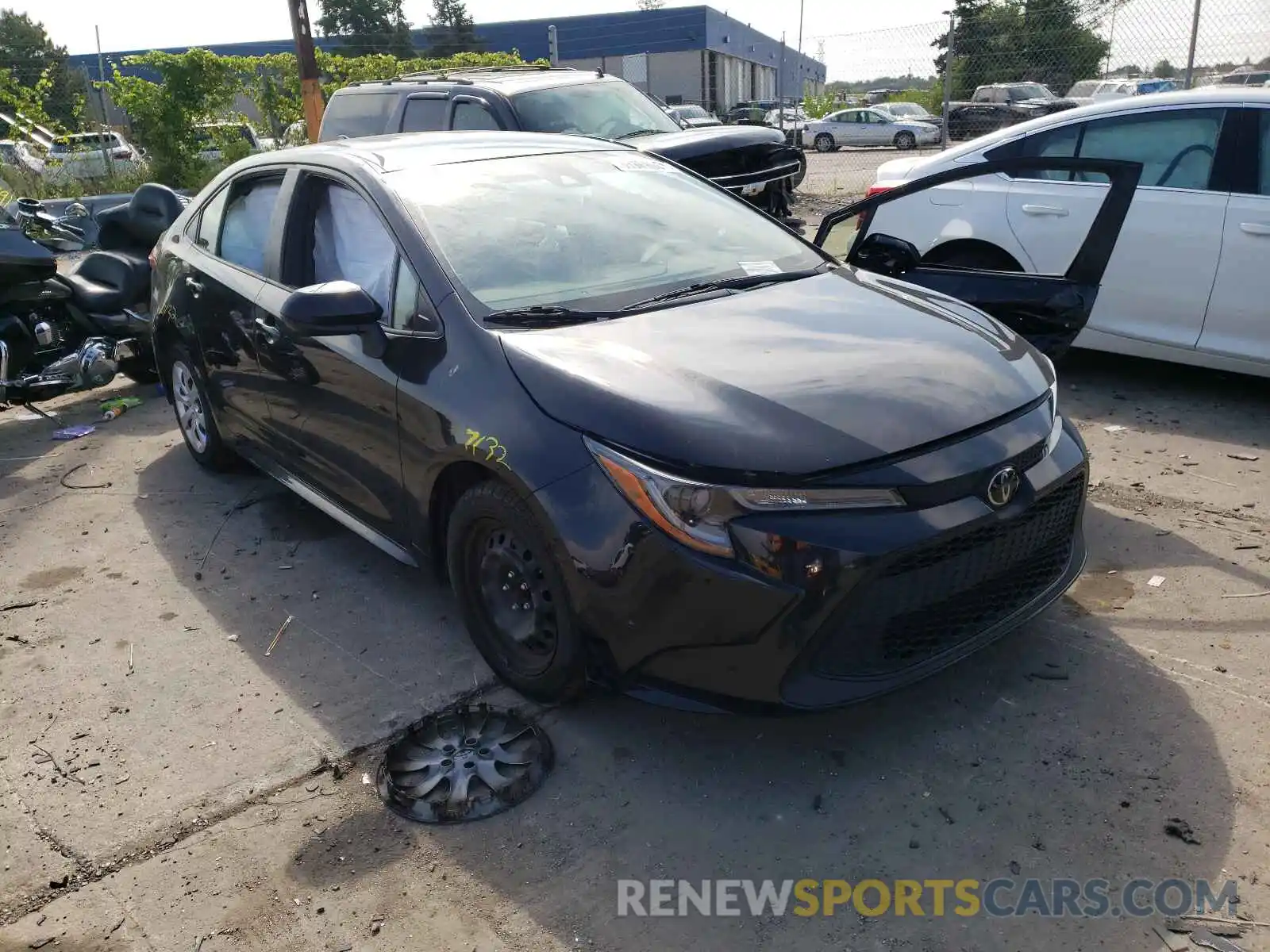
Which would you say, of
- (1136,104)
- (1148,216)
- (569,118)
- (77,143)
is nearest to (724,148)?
(569,118)

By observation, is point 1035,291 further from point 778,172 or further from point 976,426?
point 778,172

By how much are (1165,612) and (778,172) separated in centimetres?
645

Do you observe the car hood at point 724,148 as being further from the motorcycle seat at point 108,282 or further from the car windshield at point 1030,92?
the car windshield at point 1030,92

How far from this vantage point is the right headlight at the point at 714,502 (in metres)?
2.50

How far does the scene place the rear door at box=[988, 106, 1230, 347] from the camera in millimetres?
5254

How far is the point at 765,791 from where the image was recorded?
278 centimetres

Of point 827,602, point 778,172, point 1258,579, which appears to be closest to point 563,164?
A: point 827,602

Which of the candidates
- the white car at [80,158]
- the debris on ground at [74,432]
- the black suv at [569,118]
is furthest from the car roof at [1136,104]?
the white car at [80,158]

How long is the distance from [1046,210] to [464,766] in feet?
15.2

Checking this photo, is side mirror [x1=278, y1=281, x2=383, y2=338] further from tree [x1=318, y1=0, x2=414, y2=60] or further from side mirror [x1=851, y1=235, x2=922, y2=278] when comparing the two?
tree [x1=318, y1=0, x2=414, y2=60]

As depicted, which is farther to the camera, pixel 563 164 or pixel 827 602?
pixel 563 164

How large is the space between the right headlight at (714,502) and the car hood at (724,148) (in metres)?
6.12

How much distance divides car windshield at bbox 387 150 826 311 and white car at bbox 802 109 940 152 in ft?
103

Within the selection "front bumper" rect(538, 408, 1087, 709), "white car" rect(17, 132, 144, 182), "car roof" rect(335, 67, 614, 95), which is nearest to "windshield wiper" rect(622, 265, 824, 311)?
"front bumper" rect(538, 408, 1087, 709)
